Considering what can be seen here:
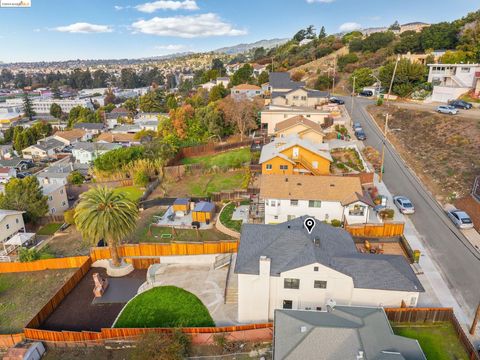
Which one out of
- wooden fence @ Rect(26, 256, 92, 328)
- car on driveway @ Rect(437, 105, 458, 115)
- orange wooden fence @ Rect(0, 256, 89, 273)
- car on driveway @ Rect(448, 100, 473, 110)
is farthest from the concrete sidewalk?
car on driveway @ Rect(448, 100, 473, 110)

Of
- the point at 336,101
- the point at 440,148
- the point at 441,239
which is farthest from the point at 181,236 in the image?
the point at 336,101

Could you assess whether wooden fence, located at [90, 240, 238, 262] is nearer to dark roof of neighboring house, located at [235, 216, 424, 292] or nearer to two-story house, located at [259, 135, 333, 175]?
dark roof of neighboring house, located at [235, 216, 424, 292]

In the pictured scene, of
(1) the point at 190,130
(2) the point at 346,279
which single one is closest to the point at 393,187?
(2) the point at 346,279

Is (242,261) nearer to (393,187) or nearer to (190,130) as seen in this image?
(393,187)

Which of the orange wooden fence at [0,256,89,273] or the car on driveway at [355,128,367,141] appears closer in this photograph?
the orange wooden fence at [0,256,89,273]

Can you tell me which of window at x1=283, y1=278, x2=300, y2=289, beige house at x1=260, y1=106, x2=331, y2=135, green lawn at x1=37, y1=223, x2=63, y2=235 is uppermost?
beige house at x1=260, y1=106, x2=331, y2=135

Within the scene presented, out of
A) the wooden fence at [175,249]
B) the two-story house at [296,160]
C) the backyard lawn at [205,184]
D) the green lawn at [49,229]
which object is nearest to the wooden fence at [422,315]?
the wooden fence at [175,249]

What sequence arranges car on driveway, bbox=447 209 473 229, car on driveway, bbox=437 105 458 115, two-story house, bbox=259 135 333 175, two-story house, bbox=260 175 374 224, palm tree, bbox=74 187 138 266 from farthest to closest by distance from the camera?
car on driveway, bbox=437 105 458 115 → two-story house, bbox=259 135 333 175 → two-story house, bbox=260 175 374 224 → car on driveway, bbox=447 209 473 229 → palm tree, bbox=74 187 138 266
